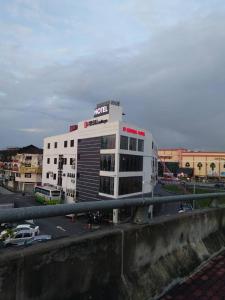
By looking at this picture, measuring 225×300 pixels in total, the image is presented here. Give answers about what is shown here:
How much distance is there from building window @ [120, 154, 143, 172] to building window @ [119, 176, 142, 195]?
4.36 ft

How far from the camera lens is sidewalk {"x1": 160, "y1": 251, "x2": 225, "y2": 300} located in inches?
165

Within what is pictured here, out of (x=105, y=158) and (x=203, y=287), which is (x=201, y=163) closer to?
(x=105, y=158)

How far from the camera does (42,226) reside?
43.4 meters

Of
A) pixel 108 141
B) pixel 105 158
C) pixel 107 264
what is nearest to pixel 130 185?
pixel 105 158

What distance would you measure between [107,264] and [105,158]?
4980 cm

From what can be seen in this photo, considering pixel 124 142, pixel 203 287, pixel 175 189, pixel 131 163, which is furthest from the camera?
pixel 175 189

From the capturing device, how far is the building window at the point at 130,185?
2032 inches

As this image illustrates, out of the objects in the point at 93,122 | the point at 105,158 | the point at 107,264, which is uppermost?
the point at 93,122

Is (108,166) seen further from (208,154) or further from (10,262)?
(208,154)

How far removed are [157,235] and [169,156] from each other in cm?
15536

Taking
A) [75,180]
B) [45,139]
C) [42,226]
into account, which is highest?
[45,139]

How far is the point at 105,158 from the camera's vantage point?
176 feet

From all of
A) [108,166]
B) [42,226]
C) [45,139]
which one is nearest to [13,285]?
[42,226]

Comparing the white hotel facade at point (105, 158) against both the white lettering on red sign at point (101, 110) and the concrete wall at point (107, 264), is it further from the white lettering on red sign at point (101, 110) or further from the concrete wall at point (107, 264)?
the concrete wall at point (107, 264)
